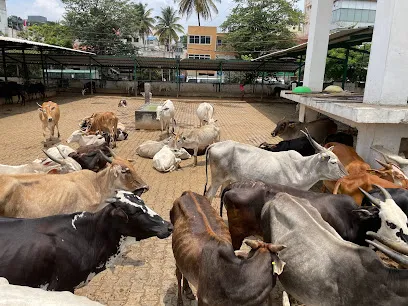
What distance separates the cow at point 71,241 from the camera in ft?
9.82

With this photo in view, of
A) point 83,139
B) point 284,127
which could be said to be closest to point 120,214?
point 83,139

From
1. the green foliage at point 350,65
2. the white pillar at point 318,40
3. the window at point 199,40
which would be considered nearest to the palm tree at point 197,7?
the window at point 199,40

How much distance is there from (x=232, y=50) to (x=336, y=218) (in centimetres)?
3217

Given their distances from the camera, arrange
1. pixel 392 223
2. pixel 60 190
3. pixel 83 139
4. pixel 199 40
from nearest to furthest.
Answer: pixel 392 223
pixel 60 190
pixel 83 139
pixel 199 40

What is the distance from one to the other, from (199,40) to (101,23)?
49.9 feet

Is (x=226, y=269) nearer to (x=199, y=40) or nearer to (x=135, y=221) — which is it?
(x=135, y=221)

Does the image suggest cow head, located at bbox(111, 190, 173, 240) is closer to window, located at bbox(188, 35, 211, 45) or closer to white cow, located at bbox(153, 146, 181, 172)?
white cow, located at bbox(153, 146, 181, 172)

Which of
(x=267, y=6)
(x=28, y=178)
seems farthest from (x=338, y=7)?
(x=28, y=178)

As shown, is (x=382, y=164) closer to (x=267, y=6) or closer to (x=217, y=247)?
(x=217, y=247)

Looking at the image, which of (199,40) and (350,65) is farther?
(199,40)

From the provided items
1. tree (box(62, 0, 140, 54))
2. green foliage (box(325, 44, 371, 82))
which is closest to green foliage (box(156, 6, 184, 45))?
tree (box(62, 0, 140, 54))

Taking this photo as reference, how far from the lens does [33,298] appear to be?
162 cm

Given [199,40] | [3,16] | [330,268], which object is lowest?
[330,268]

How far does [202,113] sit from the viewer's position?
13.8 m
